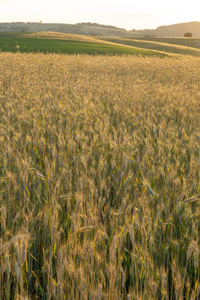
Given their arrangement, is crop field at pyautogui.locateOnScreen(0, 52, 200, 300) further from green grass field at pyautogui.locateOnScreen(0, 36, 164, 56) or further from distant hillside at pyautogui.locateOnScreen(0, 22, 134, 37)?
distant hillside at pyautogui.locateOnScreen(0, 22, 134, 37)

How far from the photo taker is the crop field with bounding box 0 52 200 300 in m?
1.22

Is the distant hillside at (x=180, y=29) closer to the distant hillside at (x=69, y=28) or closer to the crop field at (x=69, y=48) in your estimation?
the distant hillside at (x=69, y=28)

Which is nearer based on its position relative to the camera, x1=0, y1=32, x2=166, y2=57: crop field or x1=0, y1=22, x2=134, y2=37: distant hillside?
x1=0, y1=32, x2=166, y2=57: crop field

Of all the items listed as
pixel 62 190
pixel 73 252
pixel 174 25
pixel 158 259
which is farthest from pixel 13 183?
pixel 174 25

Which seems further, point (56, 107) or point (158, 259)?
point (56, 107)

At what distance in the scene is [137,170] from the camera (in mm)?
2488

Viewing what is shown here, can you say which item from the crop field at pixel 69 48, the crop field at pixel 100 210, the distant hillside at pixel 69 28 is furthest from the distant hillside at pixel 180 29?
the crop field at pixel 100 210

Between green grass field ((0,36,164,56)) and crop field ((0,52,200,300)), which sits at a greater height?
green grass field ((0,36,164,56))

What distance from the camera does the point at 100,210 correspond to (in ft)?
6.27

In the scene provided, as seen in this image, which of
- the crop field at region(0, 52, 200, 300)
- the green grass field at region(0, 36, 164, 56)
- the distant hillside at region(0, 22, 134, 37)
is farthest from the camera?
the distant hillside at region(0, 22, 134, 37)

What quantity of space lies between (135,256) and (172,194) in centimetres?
68

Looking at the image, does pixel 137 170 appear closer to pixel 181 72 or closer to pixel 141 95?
pixel 141 95

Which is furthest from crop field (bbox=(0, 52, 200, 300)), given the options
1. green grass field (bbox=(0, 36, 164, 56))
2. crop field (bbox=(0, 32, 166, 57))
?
green grass field (bbox=(0, 36, 164, 56))

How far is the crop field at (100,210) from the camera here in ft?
4.00
